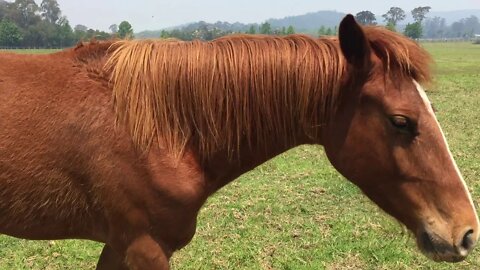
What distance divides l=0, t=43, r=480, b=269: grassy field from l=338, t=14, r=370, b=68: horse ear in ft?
5.28

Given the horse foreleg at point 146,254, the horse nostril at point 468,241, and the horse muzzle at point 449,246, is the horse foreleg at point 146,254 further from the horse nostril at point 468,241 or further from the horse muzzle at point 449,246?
the horse nostril at point 468,241

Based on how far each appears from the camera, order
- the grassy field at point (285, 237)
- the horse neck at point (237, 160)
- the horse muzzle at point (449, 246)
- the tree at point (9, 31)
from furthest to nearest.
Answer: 1. the tree at point (9, 31)
2. the grassy field at point (285, 237)
3. the horse neck at point (237, 160)
4. the horse muzzle at point (449, 246)

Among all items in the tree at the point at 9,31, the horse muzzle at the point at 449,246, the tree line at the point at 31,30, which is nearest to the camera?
the horse muzzle at the point at 449,246

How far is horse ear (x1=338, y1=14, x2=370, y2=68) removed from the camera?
236cm

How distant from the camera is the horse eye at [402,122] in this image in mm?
2359

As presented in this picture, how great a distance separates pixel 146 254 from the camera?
8.57 feet

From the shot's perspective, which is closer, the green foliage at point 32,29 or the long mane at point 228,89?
the long mane at point 228,89

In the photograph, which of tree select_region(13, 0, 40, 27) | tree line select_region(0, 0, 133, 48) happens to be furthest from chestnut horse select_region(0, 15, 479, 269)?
tree select_region(13, 0, 40, 27)

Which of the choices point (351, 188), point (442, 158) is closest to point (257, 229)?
point (351, 188)

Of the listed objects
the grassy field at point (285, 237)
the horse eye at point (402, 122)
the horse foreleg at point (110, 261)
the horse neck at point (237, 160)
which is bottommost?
the grassy field at point (285, 237)

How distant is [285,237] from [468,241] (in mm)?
2887

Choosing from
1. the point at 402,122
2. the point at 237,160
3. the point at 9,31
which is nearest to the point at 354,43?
the point at 402,122

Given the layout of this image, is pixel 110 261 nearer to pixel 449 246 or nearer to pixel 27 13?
pixel 449 246

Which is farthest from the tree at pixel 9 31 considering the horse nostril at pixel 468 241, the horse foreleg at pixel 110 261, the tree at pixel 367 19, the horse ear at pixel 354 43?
the horse nostril at pixel 468 241
